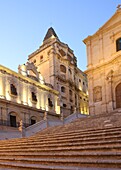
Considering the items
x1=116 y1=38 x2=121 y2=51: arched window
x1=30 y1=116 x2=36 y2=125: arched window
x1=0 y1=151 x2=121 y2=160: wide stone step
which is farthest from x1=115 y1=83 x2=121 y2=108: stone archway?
x1=0 y1=151 x2=121 y2=160: wide stone step

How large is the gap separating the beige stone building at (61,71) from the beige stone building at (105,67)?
1185 cm

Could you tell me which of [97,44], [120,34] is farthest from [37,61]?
[120,34]

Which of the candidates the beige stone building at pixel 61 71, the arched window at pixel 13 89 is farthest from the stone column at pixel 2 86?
the beige stone building at pixel 61 71

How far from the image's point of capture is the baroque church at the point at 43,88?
25.8 metres

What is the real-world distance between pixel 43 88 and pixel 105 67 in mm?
11517

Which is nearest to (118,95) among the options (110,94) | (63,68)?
(110,94)

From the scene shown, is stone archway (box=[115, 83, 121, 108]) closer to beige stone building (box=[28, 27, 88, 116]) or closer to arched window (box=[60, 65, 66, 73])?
beige stone building (box=[28, 27, 88, 116])

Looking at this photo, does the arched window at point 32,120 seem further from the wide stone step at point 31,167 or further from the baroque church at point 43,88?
the wide stone step at point 31,167

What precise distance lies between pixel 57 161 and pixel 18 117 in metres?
20.8

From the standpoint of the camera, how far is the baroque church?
1014 inches

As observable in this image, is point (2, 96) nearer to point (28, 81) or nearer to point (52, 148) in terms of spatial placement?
point (28, 81)

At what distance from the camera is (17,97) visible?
2691cm

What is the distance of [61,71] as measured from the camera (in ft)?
131

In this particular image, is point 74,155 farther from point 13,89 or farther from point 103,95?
point 13,89
